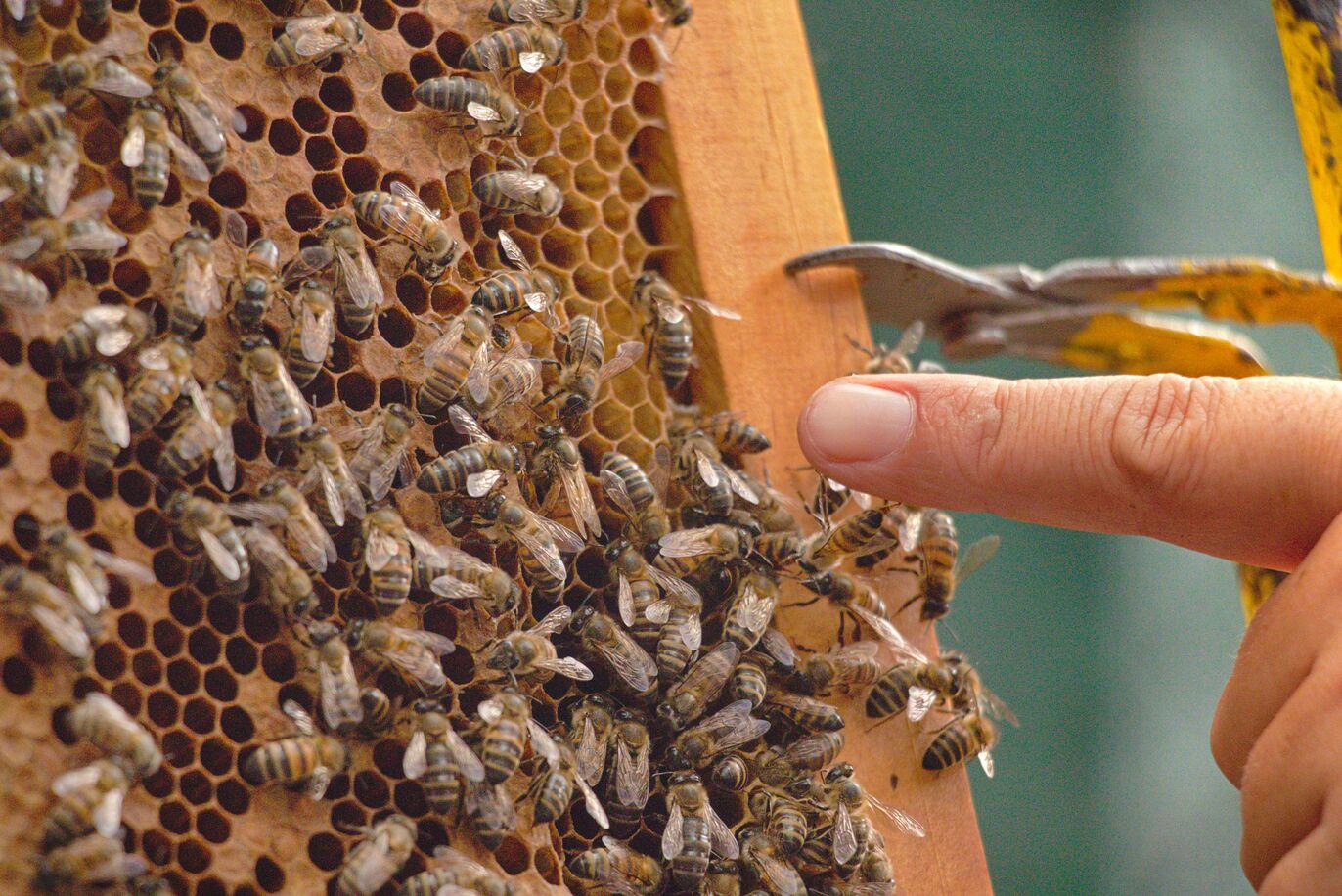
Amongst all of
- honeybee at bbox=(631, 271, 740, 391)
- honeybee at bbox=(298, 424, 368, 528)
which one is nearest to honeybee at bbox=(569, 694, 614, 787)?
honeybee at bbox=(298, 424, 368, 528)

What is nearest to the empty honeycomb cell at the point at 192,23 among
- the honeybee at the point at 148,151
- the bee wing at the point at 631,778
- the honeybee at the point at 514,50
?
the honeybee at the point at 148,151

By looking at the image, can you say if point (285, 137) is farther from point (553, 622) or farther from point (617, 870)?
point (617, 870)

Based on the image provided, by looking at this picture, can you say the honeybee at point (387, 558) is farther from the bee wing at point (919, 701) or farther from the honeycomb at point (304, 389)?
the bee wing at point (919, 701)

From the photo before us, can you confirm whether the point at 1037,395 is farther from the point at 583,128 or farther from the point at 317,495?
the point at 317,495

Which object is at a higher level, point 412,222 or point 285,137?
point 285,137

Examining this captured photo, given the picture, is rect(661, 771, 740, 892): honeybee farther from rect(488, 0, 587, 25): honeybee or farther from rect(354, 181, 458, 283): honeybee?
rect(488, 0, 587, 25): honeybee

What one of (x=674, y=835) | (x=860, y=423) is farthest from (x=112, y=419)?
(x=860, y=423)

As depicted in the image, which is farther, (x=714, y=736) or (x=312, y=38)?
(x=714, y=736)
